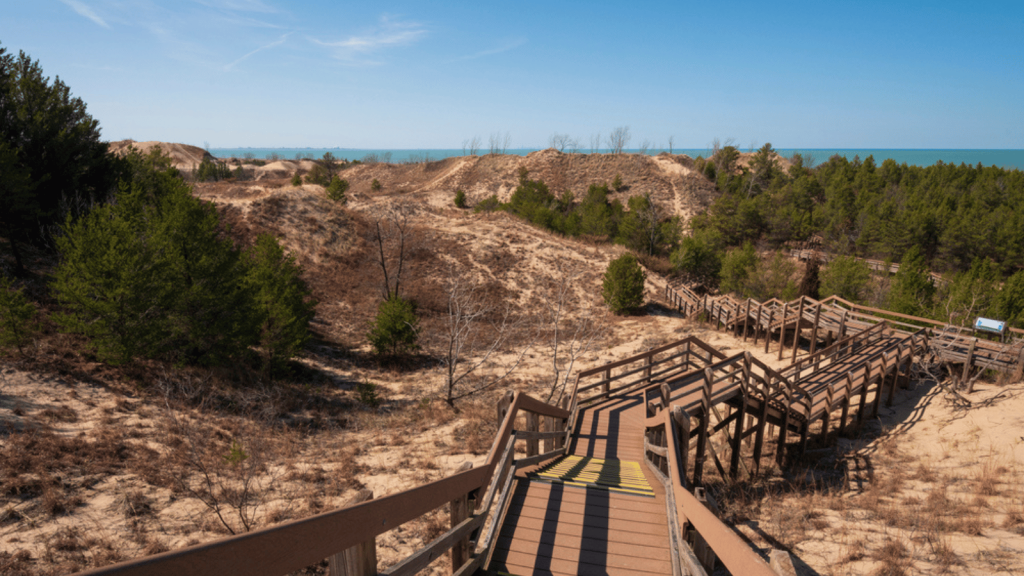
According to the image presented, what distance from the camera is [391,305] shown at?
2173 cm

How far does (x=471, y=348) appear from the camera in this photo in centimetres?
2184

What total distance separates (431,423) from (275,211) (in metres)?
30.6

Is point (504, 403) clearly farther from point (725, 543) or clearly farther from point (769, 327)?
point (769, 327)

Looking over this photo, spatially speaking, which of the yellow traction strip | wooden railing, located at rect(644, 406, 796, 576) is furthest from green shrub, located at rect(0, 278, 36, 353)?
wooden railing, located at rect(644, 406, 796, 576)

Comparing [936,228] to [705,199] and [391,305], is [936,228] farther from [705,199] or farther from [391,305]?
[391,305]

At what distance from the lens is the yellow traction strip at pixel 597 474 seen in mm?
5844

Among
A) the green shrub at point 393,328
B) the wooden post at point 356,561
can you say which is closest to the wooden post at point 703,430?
the wooden post at point 356,561

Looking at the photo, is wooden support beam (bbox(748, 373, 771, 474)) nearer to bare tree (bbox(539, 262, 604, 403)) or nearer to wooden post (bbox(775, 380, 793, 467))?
wooden post (bbox(775, 380, 793, 467))

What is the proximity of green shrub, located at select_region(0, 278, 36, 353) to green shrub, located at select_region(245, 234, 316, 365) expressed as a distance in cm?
570

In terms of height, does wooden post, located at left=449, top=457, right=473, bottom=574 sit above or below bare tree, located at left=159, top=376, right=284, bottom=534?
above

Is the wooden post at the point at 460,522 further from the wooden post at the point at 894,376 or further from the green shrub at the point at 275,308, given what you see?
the wooden post at the point at 894,376

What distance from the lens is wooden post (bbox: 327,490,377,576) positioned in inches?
91.4

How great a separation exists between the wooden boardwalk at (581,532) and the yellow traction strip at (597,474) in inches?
4.2

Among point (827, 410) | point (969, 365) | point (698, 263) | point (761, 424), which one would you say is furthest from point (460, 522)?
point (698, 263)
